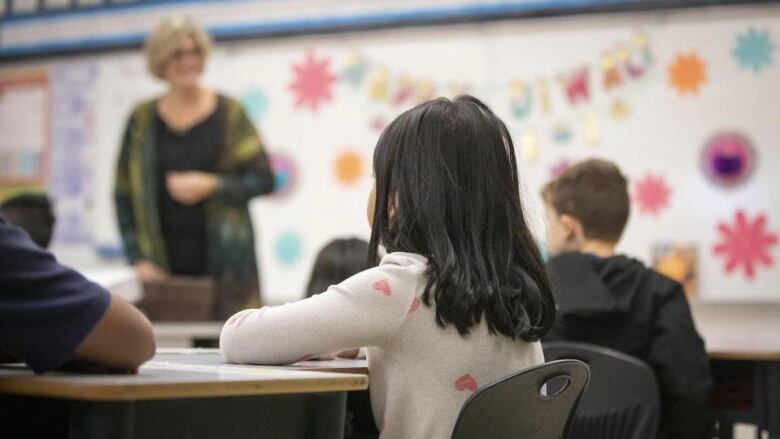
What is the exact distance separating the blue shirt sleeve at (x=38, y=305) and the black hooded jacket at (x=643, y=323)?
1.34 m

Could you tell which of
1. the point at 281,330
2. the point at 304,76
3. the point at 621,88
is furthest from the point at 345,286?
the point at 304,76

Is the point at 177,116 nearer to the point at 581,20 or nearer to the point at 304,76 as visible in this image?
the point at 304,76

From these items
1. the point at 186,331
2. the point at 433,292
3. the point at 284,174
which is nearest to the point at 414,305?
the point at 433,292

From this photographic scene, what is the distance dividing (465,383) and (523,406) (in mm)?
86

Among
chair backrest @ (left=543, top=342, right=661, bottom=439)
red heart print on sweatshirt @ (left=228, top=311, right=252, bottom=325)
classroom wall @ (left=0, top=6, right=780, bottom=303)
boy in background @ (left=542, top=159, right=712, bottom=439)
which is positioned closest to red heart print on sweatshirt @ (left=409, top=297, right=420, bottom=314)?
red heart print on sweatshirt @ (left=228, top=311, right=252, bottom=325)

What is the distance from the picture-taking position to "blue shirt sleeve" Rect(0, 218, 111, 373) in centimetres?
111

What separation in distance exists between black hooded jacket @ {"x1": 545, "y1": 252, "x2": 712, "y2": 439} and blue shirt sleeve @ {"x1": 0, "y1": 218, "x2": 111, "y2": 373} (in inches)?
52.8

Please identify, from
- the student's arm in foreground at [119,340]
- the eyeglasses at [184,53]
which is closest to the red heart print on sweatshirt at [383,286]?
the student's arm in foreground at [119,340]

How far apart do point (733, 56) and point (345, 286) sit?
319 centimetres

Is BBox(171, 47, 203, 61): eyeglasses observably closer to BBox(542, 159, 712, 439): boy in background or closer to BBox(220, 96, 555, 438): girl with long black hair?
BBox(542, 159, 712, 439): boy in background

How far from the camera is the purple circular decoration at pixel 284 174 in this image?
4.88 metres

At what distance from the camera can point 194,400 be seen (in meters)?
1.23

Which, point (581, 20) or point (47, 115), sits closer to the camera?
point (581, 20)

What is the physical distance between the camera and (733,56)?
4203 mm
